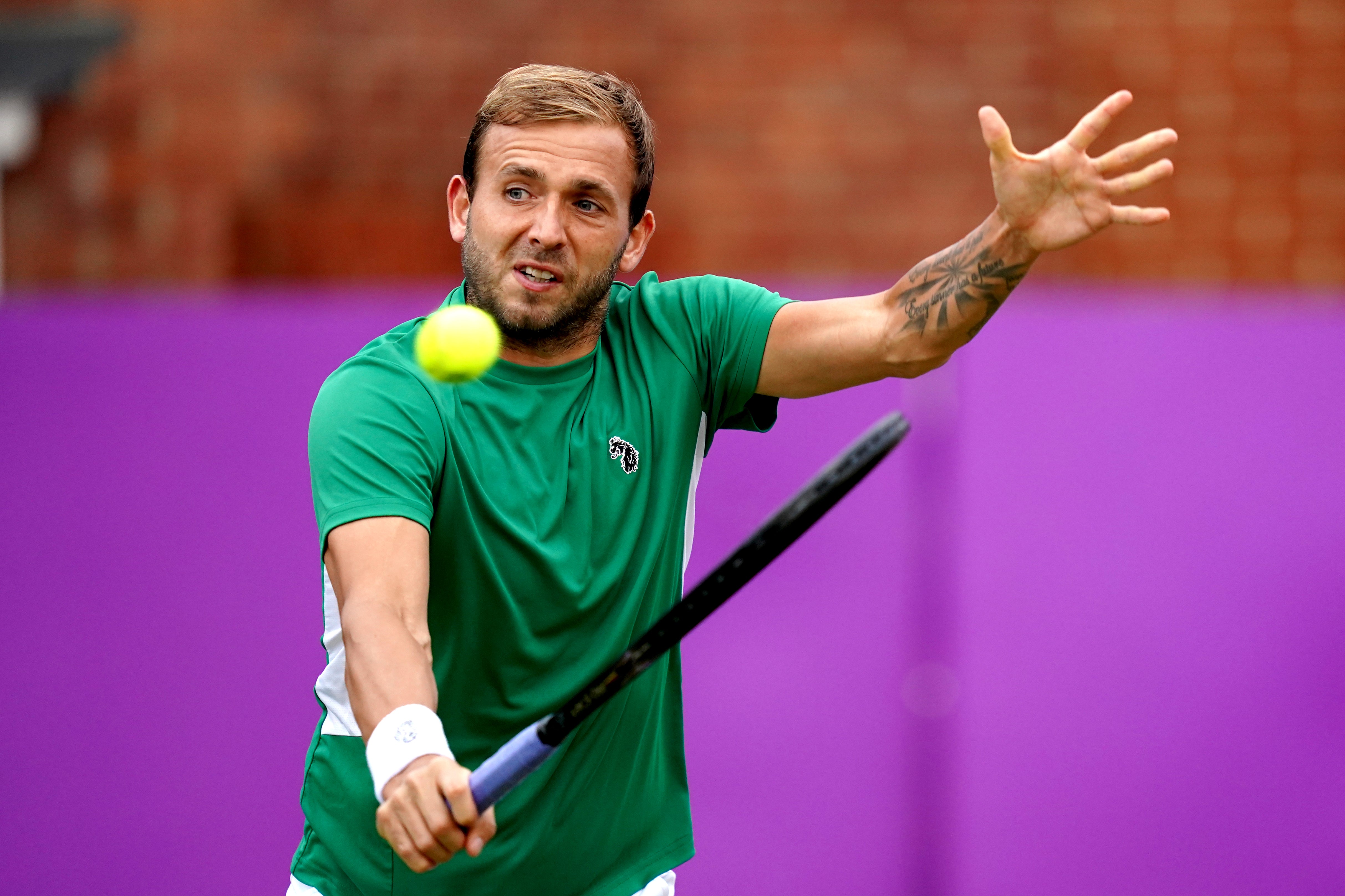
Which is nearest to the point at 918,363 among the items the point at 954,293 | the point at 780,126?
the point at 954,293

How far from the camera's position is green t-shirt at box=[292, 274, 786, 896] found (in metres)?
2.49

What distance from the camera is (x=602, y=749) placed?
2662mm

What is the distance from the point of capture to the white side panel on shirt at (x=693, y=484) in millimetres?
2826

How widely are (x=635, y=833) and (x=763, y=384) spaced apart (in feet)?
3.04

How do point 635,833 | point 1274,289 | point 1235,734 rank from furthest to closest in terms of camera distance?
point 1274,289
point 1235,734
point 635,833

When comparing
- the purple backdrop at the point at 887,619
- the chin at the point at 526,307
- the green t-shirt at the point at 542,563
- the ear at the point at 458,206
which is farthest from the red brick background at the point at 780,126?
the chin at the point at 526,307

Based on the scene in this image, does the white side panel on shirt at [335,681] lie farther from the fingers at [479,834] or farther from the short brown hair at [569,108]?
the short brown hair at [569,108]

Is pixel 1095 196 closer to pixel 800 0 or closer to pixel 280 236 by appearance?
pixel 800 0

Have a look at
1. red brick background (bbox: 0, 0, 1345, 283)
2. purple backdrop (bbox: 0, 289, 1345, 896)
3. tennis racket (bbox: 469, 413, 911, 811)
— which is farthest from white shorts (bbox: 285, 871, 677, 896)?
red brick background (bbox: 0, 0, 1345, 283)

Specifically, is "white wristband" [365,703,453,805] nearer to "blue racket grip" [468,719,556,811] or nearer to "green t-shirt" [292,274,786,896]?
"blue racket grip" [468,719,556,811]

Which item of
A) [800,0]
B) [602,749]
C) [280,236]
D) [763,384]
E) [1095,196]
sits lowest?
[602,749]

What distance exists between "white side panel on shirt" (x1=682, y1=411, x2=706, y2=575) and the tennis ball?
0.62m

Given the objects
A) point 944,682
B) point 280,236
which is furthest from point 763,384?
point 280,236

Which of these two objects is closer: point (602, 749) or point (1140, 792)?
point (602, 749)
